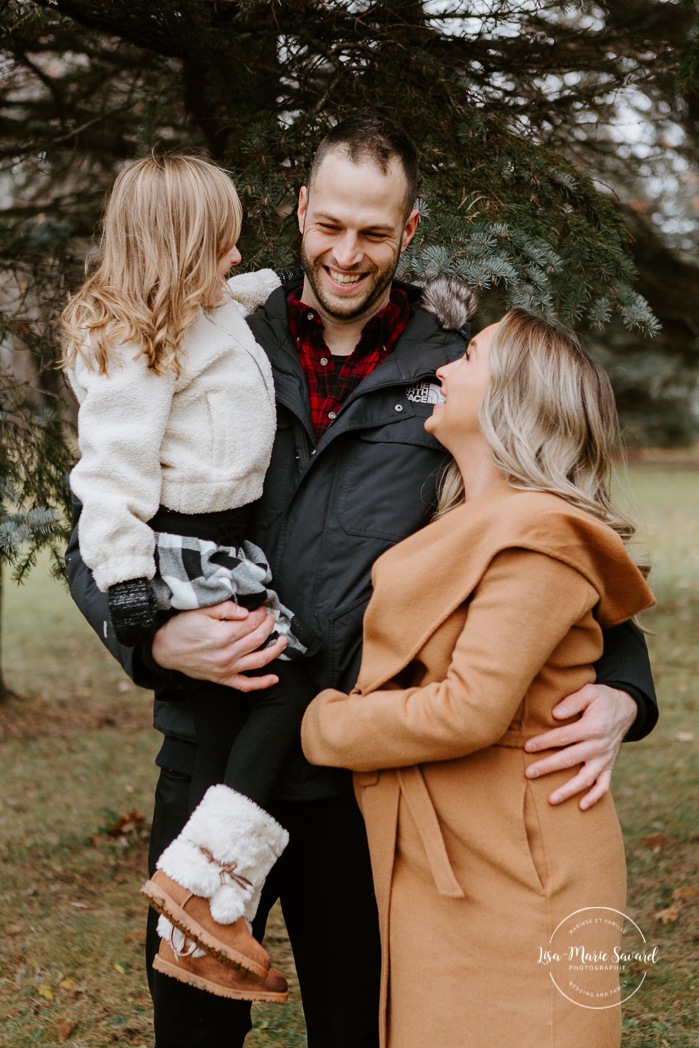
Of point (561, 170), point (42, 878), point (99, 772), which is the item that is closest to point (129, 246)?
point (561, 170)

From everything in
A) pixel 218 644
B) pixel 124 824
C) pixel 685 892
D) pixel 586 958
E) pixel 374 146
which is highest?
pixel 374 146

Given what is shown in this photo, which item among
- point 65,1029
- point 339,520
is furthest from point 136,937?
point 339,520

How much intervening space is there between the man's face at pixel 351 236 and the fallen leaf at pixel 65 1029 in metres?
2.52

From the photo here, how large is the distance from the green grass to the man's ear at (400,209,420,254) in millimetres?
945

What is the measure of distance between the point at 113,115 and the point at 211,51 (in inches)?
57.9

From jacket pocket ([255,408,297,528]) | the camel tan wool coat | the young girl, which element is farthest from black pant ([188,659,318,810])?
jacket pocket ([255,408,297,528])

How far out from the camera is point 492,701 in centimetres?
185

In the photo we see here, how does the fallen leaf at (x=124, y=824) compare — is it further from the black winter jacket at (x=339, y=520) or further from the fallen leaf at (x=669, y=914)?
the black winter jacket at (x=339, y=520)

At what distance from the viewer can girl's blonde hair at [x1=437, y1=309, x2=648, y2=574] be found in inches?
80.1

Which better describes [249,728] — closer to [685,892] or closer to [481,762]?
[481,762]

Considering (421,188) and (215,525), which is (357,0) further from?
(215,525)

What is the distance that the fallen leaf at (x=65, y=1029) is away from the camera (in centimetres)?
331

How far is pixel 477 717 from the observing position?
73.3 inches

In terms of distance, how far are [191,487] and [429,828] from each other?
34.8 inches
